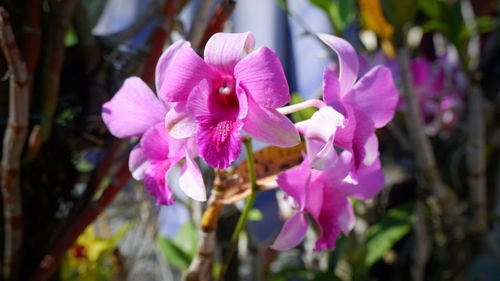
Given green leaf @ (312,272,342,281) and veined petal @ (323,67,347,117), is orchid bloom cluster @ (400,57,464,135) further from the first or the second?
veined petal @ (323,67,347,117)

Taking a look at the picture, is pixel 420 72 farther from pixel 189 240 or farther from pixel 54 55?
pixel 54 55

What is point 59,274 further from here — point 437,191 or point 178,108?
point 437,191

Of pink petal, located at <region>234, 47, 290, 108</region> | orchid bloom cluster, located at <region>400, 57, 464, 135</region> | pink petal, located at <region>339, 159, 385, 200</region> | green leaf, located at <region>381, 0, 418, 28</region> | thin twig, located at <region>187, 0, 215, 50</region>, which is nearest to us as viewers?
pink petal, located at <region>234, 47, 290, 108</region>

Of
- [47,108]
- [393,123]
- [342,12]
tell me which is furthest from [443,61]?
[47,108]

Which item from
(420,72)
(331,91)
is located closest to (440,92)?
(420,72)

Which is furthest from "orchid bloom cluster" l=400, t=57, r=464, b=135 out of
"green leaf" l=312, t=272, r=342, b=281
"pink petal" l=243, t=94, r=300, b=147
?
"pink petal" l=243, t=94, r=300, b=147

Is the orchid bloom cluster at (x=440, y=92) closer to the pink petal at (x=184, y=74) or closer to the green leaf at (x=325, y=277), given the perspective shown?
the green leaf at (x=325, y=277)
